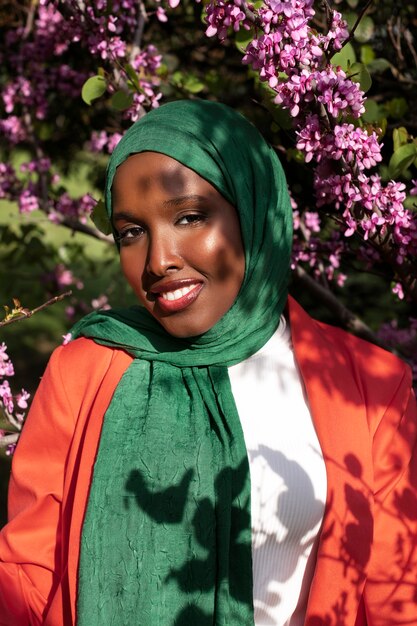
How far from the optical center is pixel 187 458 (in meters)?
2.45

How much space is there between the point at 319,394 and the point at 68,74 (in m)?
2.49

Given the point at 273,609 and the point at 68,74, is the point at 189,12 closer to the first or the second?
the point at 68,74

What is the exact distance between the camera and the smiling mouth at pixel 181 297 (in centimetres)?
243

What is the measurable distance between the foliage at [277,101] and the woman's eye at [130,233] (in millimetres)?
379

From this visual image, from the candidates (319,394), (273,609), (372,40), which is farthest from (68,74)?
(273,609)

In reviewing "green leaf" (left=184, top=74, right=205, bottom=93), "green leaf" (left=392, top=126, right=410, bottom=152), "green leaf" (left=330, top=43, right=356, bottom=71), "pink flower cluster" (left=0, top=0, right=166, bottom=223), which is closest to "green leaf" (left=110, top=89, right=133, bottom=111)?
"pink flower cluster" (left=0, top=0, right=166, bottom=223)

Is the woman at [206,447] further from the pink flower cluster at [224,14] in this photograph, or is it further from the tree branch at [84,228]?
the tree branch at [84,228]

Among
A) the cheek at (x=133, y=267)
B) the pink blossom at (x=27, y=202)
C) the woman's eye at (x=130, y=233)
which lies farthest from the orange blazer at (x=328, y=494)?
the pink blossom at (x=27, y=202)

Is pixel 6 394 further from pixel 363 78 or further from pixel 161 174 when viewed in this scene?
pixel 363 78

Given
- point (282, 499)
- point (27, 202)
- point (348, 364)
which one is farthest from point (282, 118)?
point (27, 202)

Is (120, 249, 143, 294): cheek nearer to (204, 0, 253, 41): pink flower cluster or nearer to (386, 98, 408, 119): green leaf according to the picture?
(204, 0, 253, 41): pink flower cluster

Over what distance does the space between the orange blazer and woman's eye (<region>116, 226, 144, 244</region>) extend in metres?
0.34

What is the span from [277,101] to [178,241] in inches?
16.9

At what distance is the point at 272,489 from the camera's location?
246 centimetres
